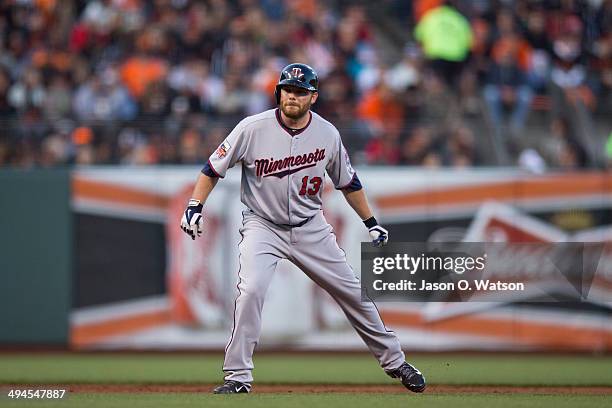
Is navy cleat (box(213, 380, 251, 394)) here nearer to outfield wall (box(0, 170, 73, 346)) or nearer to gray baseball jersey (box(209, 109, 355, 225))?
gray baseball jersey (box(209, 109, 355, 225))

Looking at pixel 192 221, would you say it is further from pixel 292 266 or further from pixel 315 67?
pixel 315 67

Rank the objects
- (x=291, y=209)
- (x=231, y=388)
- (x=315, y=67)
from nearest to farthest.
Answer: (x=231, y=388)
(x=291, y=209)
(x=315, y=67)

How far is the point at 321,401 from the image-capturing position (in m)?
7.46

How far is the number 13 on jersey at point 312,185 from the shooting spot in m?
7.95

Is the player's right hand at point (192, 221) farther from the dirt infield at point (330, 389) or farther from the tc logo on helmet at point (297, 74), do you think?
the dirt infield at point (330, 389)

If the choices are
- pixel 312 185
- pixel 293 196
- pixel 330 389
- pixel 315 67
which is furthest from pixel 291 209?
pixel 315 67

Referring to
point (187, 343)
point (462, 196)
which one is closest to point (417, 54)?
point (462, 196)

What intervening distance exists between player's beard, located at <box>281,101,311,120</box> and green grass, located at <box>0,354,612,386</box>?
2735 millimetres

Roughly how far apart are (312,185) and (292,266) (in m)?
5.30

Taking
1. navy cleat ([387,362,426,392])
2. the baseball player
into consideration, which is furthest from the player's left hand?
navy cleat ([387,362,426,392])

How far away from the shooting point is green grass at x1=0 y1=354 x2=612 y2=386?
9.80m

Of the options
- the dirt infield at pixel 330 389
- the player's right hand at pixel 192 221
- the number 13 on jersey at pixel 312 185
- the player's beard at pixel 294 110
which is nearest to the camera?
the player's right hand at pixel 192 221

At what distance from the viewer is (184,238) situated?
13.2 meters

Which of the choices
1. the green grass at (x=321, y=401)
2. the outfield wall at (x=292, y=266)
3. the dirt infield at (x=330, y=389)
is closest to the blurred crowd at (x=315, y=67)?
the outfield wall at (x=292, y=266)
